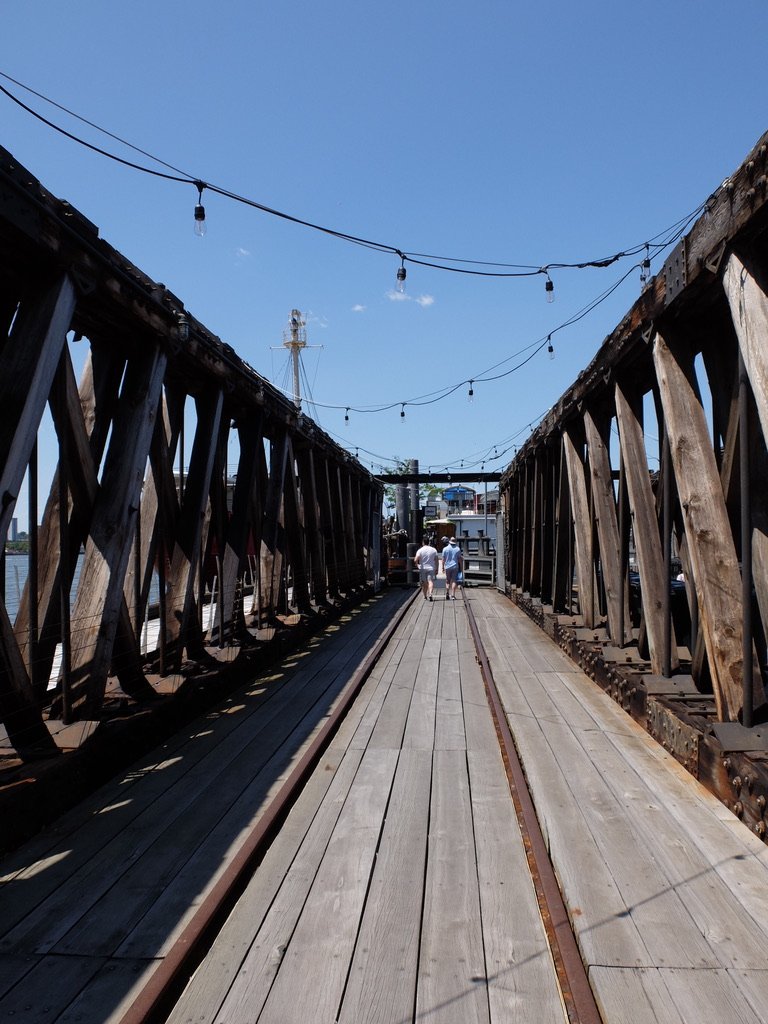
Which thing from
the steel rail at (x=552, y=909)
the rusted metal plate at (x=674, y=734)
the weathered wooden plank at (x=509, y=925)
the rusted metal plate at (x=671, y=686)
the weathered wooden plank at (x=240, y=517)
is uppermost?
the weathered wooden plank at (x=240, y=517)

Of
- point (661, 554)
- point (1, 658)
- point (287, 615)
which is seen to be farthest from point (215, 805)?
point (287, 615)

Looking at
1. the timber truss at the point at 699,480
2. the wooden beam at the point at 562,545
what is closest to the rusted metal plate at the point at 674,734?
the timber truss at the point at 699,480

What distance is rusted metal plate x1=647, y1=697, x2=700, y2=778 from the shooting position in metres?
4.44

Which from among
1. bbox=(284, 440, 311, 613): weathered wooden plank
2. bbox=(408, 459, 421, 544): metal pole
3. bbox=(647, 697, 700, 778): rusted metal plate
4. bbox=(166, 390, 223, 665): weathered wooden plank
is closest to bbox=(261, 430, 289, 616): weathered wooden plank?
bbox=(284, 440, 311, 613): weathered wooden plank

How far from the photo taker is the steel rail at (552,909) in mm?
2346

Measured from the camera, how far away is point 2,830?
3.52 meters

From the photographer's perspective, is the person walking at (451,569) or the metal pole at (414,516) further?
the metal pole at (414,516)

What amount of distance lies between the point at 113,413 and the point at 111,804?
2640 millimetres

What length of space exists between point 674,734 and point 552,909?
2.24 metres

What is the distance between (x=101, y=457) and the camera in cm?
534

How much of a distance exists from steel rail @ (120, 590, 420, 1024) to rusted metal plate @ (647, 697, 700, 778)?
2342 millimetres

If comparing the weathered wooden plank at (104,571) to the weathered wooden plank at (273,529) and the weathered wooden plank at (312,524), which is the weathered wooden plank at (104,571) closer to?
the weathered wooden plank at (273,529)

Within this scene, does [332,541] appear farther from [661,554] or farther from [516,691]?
[661,554]

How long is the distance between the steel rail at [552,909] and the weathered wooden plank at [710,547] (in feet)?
4.12
